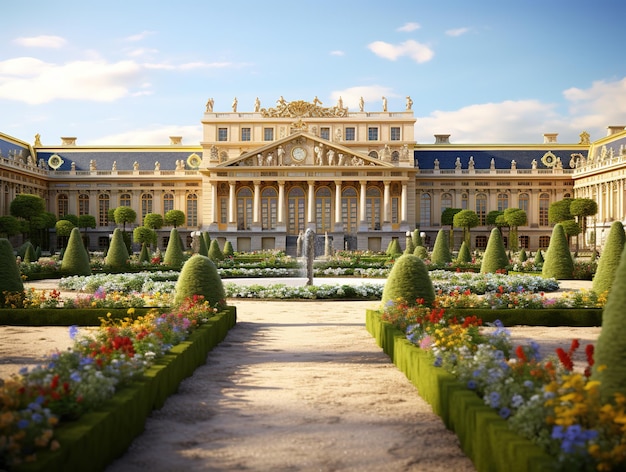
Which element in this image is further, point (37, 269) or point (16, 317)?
point (37, 269)

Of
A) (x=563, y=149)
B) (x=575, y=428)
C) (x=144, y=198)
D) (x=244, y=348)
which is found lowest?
(x=244, y=348)

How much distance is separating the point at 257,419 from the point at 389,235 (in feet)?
152

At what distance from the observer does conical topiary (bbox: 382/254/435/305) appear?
12352mm

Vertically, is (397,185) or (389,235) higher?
(397,185)

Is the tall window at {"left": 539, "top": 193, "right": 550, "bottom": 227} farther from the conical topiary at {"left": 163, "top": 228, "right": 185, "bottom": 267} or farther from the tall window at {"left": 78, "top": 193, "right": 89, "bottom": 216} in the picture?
the tall window at {"left": 78, "top": 193, "right": 89, "bottom": 216}

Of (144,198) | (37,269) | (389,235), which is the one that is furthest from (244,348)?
(144,198)

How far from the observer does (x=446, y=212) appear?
58.9 metres

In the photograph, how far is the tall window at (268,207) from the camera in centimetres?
5681

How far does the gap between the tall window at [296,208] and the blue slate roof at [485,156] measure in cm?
1282

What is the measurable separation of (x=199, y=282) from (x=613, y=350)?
381 inches

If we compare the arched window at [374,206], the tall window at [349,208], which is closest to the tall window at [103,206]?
the tall window at [349,208]

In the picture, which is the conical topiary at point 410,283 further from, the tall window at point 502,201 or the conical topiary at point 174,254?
the tall window at point 502,201

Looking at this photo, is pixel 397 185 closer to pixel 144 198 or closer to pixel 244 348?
pixel 144 198

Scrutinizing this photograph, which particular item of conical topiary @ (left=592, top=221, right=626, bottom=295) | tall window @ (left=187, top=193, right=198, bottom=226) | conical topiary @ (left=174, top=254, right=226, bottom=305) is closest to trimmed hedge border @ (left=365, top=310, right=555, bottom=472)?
conical topiary @ (left=174, top=254, right=226, bottom=305)
